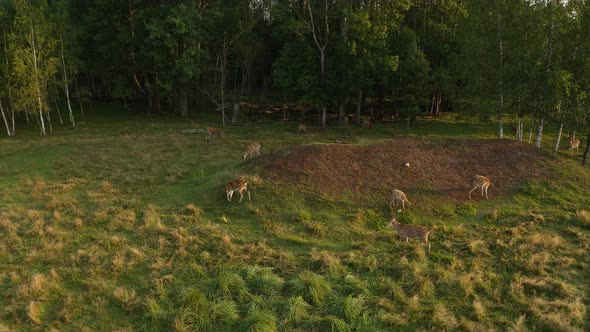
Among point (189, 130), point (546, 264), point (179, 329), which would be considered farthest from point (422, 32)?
point (179, 329)

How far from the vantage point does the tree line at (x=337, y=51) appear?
87.1 feet

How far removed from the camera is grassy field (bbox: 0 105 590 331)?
38.2ft

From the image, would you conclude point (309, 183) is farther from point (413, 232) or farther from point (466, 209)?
point (466, 209)

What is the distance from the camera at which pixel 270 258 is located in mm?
14867

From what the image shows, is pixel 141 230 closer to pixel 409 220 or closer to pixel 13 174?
pixel 409 220

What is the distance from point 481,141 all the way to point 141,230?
2103 cm

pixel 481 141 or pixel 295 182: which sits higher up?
pixel 481 141

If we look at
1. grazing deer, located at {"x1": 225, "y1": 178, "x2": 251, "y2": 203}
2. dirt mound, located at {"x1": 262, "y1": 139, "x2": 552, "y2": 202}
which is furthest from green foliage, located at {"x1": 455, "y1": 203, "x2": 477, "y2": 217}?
grazing deer, located at {"x1": 225, "y1": 178, "x2": 251, "y2": 203}

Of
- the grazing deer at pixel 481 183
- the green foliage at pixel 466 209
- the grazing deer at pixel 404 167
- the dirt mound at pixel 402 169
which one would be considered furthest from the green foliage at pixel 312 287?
the grazing deer at pixel 481 183

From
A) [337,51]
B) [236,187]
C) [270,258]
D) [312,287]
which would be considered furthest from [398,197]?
[337,51]

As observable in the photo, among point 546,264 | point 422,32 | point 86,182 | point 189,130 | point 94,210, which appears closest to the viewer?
point 546,264

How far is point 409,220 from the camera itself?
730 inches

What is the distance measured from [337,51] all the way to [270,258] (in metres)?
29.8


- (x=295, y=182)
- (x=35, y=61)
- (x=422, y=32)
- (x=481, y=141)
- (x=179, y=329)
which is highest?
(x=422, y=32)
